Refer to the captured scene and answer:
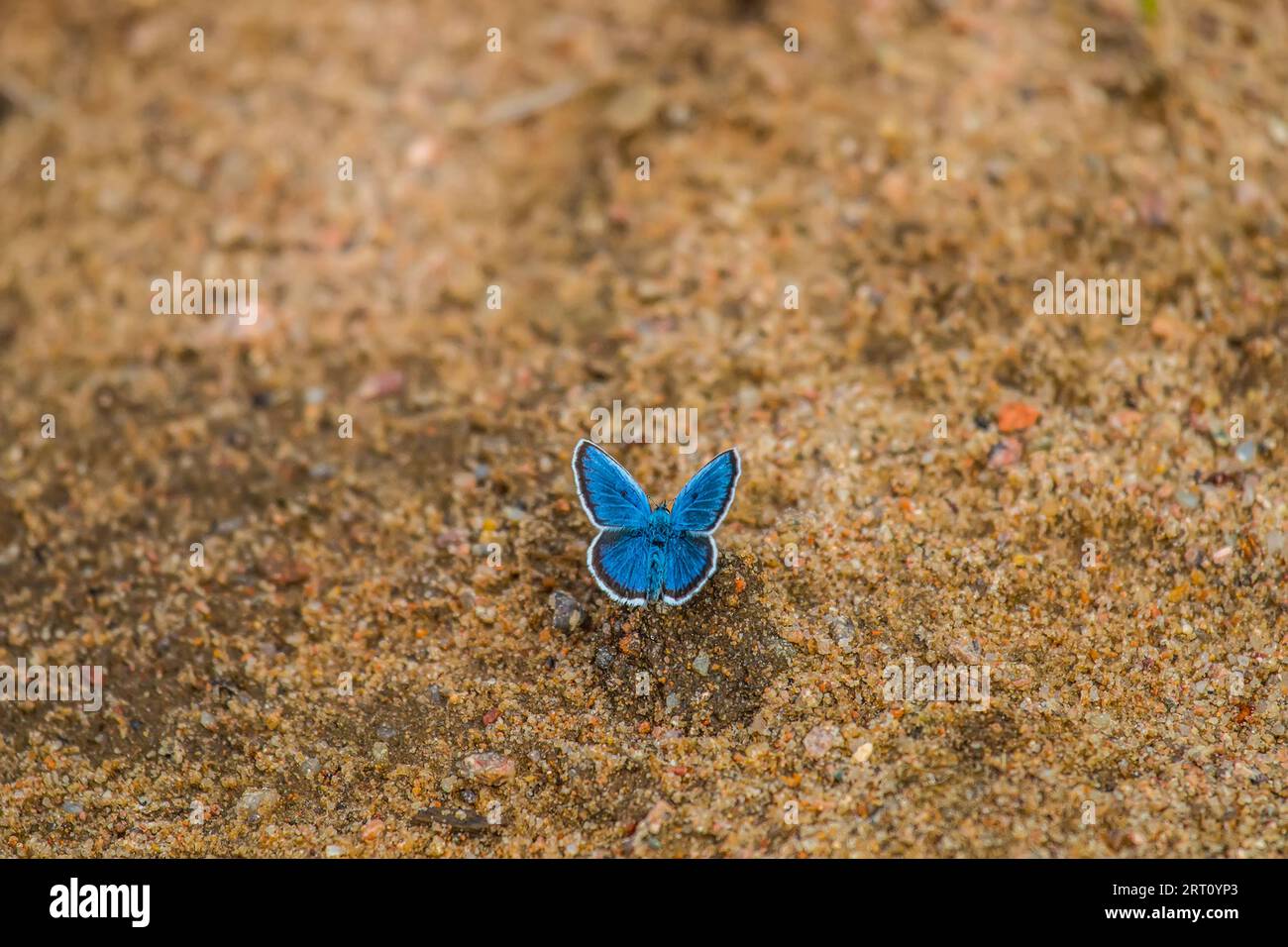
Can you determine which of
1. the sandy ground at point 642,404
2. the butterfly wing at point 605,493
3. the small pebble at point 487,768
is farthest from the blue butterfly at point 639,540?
the small pebble at point 487,768

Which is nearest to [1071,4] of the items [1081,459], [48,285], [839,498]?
[1081,459]

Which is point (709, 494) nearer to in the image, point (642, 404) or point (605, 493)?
point (605, 493)

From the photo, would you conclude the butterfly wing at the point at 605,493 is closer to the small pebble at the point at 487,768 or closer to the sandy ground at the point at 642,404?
the sandy ground at the point at 642,404

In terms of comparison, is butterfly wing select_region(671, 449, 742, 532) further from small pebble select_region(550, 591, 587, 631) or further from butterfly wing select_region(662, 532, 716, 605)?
small pebble select_region(550, 591, 587, 631)

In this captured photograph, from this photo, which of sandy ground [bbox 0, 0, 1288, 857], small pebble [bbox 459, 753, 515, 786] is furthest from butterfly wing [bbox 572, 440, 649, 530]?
small pebble [bbox 459, 753, 515, 786]

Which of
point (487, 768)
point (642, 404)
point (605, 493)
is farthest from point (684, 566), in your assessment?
point (642, 404)
